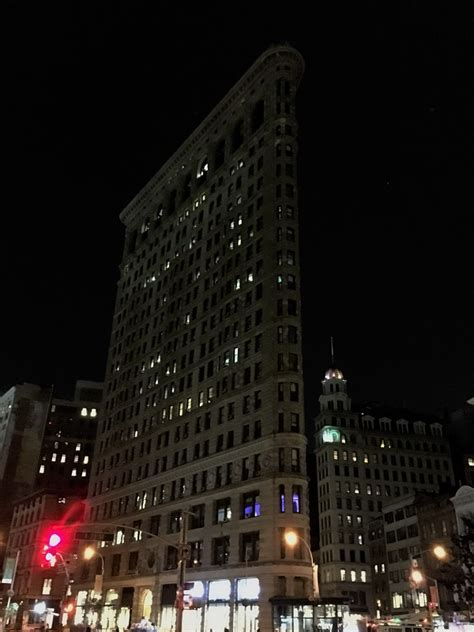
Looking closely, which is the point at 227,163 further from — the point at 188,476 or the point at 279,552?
the point at 279,552

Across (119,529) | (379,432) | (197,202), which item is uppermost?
(197,202)

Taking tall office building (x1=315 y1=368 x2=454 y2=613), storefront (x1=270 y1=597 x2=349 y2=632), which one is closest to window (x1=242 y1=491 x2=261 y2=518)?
storefront (x1=270 y1=597 x2=349 y2=632)

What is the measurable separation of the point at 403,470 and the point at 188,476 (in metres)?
77.8

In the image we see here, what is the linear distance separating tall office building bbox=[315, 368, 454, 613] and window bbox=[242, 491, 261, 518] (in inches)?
2718

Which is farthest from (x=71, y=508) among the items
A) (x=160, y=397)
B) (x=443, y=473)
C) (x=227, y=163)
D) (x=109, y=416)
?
(x=443, y=473)

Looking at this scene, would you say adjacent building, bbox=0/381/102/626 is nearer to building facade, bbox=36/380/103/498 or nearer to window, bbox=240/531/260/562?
building facade, bbox=36/380/103/498

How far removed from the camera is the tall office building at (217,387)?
194 feet

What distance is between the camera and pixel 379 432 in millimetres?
136875

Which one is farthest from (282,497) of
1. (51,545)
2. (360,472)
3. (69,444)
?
(69,444)

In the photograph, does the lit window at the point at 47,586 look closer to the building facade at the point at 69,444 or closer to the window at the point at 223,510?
the building facade at the point at 69,444

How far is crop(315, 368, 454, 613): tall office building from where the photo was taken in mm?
122562

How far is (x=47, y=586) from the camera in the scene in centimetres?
10988

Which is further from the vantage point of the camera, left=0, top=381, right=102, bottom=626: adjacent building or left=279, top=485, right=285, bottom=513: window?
left=0, top=381, right=102, bottom=626: adjacent building

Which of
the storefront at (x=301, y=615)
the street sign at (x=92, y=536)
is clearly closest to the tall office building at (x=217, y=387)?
the storefront at (x=301, y=615)
